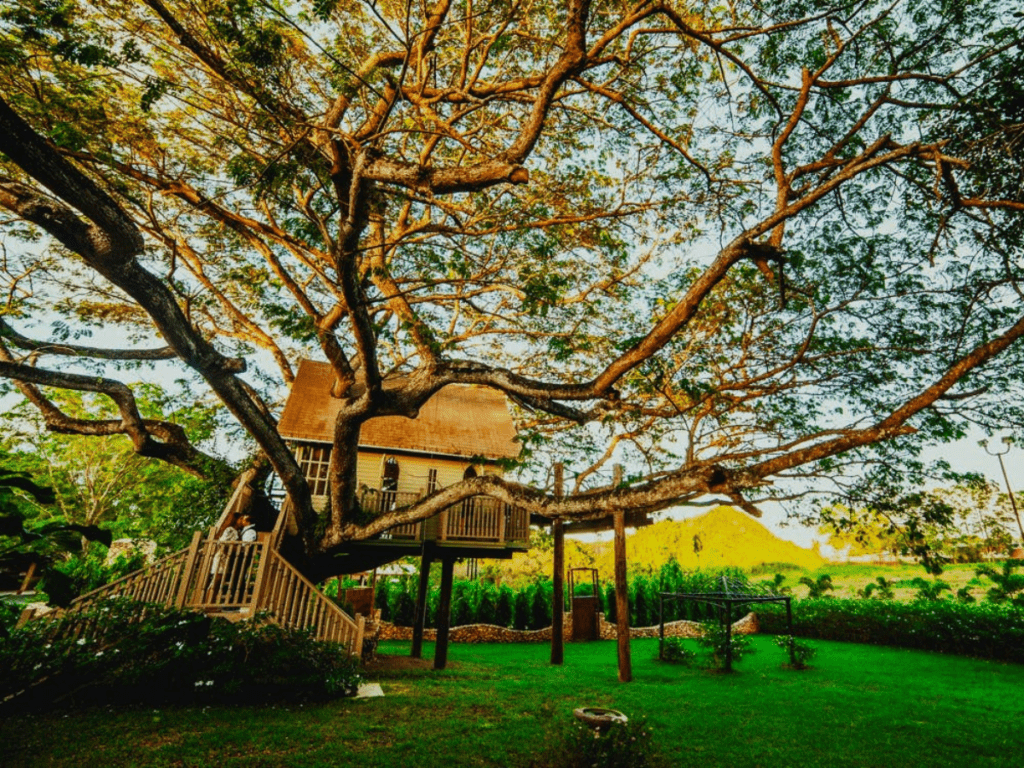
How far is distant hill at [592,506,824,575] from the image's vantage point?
2712cm

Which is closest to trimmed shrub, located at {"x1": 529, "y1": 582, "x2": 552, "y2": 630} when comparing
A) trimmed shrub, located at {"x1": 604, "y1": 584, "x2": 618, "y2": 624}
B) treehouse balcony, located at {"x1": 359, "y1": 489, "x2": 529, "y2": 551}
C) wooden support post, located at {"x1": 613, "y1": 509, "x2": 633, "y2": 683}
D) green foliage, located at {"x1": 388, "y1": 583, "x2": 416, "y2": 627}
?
trimmed shrub, located at {"x1": 604, "y1": 584, "x2": 618, "y2": 624}

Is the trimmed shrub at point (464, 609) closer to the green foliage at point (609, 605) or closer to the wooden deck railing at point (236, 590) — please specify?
the green foliage at point (609, 605)

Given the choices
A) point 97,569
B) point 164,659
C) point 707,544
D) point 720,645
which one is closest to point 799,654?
point 720,645

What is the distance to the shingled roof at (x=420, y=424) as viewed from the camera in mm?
13859

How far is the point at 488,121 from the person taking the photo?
7.50 m

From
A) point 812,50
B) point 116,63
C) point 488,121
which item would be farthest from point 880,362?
point 116,63

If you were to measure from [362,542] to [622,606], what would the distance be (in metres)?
5.53

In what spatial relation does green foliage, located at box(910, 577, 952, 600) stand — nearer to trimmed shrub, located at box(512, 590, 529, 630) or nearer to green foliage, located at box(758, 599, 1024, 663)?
green foliage, located at box(758, 599, 1024, 663)

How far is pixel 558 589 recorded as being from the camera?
11.4 m

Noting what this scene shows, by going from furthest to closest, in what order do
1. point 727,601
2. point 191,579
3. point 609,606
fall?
point 609,606
point 727,601
point 191,579

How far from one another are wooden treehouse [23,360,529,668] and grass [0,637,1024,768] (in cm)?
193

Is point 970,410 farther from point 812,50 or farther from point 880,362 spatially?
point 812,50

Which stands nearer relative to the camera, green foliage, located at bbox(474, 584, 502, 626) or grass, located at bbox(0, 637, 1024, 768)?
grass, located at bbox(0, 637, 1024, 768)

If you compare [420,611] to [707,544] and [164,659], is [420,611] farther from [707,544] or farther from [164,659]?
[707,544]
